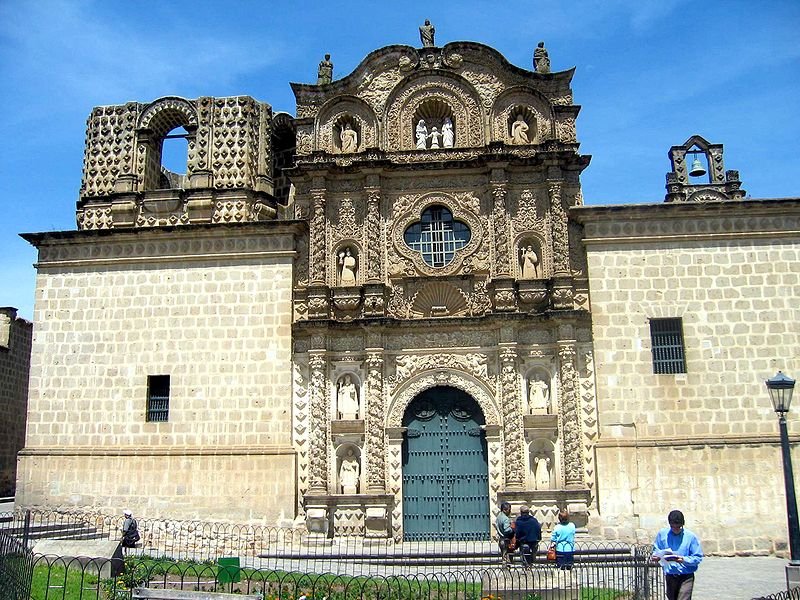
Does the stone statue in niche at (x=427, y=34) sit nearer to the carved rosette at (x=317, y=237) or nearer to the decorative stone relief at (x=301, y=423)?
the carved rosette at (x=317, y=237)

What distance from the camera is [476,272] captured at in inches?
761

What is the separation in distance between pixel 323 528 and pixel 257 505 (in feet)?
5.50

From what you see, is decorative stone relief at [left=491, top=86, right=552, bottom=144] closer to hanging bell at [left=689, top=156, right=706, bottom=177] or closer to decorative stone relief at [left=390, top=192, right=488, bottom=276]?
decorative stone relief at [left=390, top=192, right=488, bottom=276]

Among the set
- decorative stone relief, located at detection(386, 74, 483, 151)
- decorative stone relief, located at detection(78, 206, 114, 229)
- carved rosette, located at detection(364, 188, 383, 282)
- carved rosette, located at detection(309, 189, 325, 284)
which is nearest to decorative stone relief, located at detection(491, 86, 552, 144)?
decorative stone relief, located at detection(386, 74, 483, 151)

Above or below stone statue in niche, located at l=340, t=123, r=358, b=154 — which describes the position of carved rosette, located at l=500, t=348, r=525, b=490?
below

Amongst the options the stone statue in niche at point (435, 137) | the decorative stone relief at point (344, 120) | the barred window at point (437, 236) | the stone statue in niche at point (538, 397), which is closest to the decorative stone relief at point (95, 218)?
the decorative stone relief at point (344, 120)

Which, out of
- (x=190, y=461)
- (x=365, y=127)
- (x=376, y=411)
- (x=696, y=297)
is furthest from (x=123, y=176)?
(x=696, y=297)

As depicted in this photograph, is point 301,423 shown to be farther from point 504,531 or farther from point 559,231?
point 559,231

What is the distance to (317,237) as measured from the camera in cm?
1972

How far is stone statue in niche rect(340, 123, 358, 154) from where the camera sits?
2041cm

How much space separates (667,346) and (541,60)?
801 cm

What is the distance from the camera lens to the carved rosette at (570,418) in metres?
17.9

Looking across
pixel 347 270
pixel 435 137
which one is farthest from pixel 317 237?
pixel 435 137

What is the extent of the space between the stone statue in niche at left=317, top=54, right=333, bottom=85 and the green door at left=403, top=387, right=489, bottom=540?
865cm
